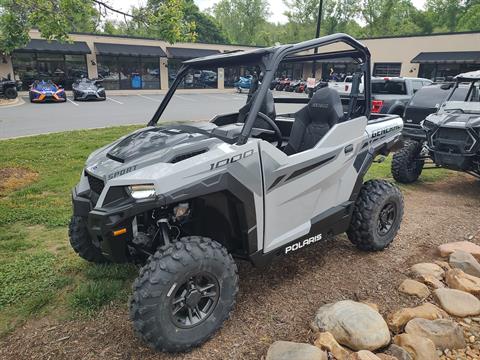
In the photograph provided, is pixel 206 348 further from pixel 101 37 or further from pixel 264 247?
pixel 101 37

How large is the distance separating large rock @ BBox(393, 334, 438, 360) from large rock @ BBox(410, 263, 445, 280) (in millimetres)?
1039

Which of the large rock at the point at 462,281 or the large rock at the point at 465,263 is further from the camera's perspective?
the large rock at the point at 465,263

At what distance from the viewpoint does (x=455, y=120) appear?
19.8 ft

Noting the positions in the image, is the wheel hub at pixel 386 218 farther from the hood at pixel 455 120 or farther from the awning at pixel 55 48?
the awning at pixel 55 48

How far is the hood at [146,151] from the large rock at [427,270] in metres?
2.24

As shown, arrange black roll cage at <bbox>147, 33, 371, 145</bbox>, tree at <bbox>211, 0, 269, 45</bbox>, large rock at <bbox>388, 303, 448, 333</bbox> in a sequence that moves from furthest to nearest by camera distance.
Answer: tree at <bbox>211, 0, 269, 45</bbox> < large rock at <bbox>388, 303, 448, 333</bbox> < black roll cage at <bbox>147, 33, 371, 145</bbox>

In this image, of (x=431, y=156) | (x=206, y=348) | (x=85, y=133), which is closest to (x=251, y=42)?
(x=85, y=133)

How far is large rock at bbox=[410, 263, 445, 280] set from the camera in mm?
3521

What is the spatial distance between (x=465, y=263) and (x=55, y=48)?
2684 cm

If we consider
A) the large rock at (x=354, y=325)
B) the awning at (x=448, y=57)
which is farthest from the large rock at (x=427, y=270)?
the awning at (x=448, y=57)

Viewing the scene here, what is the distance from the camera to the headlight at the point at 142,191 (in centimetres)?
234

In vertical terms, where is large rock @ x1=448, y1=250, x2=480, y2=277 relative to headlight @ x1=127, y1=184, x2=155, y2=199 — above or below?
below

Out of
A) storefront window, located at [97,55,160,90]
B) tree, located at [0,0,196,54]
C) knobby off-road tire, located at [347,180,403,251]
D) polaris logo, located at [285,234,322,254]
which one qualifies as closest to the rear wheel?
storefront window, located at [97,55,160,90]

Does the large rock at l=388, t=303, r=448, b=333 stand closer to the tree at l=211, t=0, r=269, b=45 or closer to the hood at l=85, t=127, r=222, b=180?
the hood at l=85, t=127, r=222, b=180
